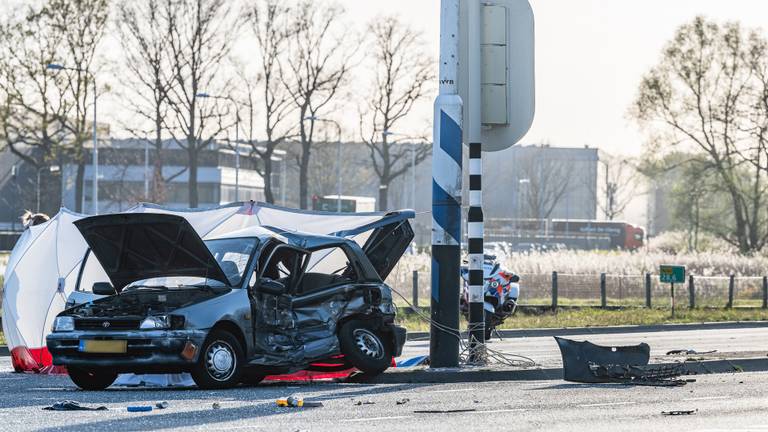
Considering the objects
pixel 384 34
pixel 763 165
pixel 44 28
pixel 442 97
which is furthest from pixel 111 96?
pixel 442 97

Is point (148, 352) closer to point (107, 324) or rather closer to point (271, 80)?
point (107, 324)

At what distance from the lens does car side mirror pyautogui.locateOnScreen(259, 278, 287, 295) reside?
47.5 feet

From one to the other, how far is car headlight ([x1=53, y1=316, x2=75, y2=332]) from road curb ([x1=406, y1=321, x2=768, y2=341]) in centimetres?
1228

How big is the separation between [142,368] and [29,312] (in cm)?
506

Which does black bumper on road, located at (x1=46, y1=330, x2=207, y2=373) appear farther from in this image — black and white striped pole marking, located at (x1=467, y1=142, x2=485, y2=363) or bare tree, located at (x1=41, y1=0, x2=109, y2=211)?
bare tree, located at (x1=41, y1=0, x2=109, y2=211)

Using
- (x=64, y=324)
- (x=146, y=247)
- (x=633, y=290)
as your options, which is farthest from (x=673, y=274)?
(x=64, y=324)

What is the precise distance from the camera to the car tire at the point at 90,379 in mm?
14141

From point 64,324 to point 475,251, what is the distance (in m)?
4.51

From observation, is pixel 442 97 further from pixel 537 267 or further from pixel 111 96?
pixel 111 96

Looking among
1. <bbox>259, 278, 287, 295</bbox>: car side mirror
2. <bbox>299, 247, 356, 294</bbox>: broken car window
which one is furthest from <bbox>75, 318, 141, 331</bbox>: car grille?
<bbox>299, 247, 356, 294</bbox>: broken car window

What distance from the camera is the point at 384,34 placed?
6153cm

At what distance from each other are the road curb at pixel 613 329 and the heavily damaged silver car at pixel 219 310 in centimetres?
1043

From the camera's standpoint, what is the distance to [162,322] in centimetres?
1357

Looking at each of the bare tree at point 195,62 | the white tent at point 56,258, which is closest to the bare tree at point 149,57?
the bare tree at point 195,62
